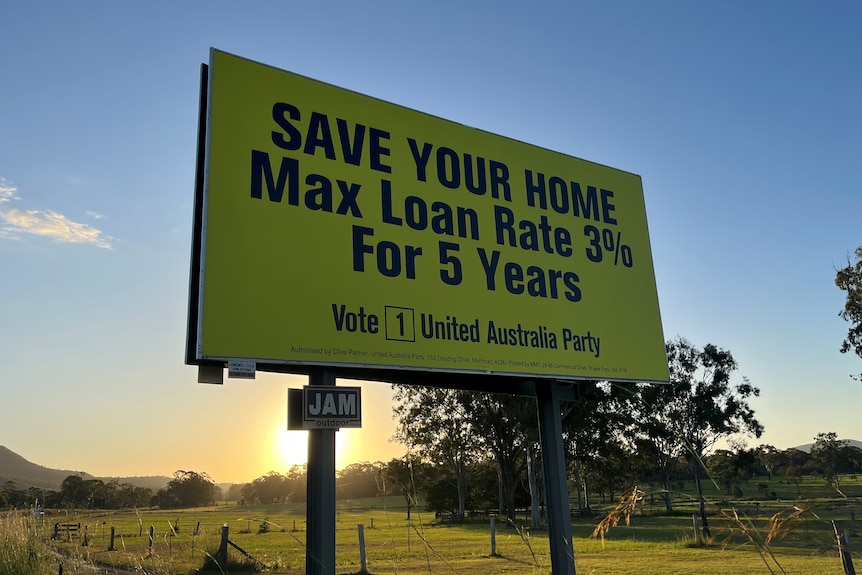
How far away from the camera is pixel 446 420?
44.1m

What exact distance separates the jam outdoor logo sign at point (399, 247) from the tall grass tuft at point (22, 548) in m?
5.35

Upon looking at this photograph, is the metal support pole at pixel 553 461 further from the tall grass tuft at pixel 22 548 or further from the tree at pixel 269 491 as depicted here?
the tree at pixel 269 491

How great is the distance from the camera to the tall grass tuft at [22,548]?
9.03 metres

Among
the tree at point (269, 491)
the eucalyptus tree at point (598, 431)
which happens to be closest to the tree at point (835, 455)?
the eucalyptus tree at point (598, 431)

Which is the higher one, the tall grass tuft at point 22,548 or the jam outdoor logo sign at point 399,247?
the jam outdoor logo sign at point 399,247

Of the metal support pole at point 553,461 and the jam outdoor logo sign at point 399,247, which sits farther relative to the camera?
the metal support pole at point 553,461

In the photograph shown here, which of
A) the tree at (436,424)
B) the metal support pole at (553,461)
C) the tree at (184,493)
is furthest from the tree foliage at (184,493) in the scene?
the metal support pole at (553,461)

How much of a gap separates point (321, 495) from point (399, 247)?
299 cm

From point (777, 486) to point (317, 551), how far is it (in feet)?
286

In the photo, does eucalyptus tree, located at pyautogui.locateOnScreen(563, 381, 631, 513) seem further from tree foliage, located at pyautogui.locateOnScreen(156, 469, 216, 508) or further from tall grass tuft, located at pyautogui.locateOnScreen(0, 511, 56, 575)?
tree foliage, located at pyautogui.locateOnScreen(156, 469, 216, 508)

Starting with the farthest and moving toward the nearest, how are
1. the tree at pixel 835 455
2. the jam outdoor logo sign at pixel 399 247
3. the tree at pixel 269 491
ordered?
the tree at pixel 269 491 < the tree at pixel 835 455 < the jam outdoor logo sign at pixel 399 247

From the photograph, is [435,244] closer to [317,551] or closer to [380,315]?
[380,315]

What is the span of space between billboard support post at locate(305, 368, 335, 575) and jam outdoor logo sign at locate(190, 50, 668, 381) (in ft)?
2.47

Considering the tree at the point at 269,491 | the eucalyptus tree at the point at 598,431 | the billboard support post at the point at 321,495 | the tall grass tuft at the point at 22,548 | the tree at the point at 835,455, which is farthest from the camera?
the tree at the point at 269,491
